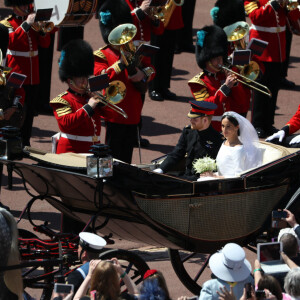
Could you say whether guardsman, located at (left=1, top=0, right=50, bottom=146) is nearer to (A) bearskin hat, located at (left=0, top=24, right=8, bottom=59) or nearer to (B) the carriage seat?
(A) bearskin hat, located at (left=0, top=24, right=8, bottom=59)

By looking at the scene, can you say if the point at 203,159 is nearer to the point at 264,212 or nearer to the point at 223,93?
the point at 264,212

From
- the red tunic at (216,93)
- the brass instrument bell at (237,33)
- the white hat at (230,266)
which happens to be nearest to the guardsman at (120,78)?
the red tunic at (216,93)

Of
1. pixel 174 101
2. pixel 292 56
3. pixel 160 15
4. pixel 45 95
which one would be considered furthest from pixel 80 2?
pixel 292 56

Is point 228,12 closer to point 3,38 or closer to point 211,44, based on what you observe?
point 211,44

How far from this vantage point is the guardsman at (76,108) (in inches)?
293

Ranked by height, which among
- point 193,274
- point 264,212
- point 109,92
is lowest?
point 193,274

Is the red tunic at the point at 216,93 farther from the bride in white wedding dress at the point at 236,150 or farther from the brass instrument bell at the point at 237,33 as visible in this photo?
the bride in white wedding dress at the point at 236,150

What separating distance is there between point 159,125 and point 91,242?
16.4 feet

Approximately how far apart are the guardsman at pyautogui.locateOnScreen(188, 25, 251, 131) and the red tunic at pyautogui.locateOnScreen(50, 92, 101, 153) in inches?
43.4

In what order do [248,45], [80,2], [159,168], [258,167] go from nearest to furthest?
[258,167], [159,168], [248,45], [80,2]

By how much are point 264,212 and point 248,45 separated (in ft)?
8.28

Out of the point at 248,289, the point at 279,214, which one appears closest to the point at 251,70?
the point at 279,214

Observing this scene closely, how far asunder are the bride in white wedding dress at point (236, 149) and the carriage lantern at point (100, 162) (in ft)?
3.81

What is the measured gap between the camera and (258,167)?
22.3ft
